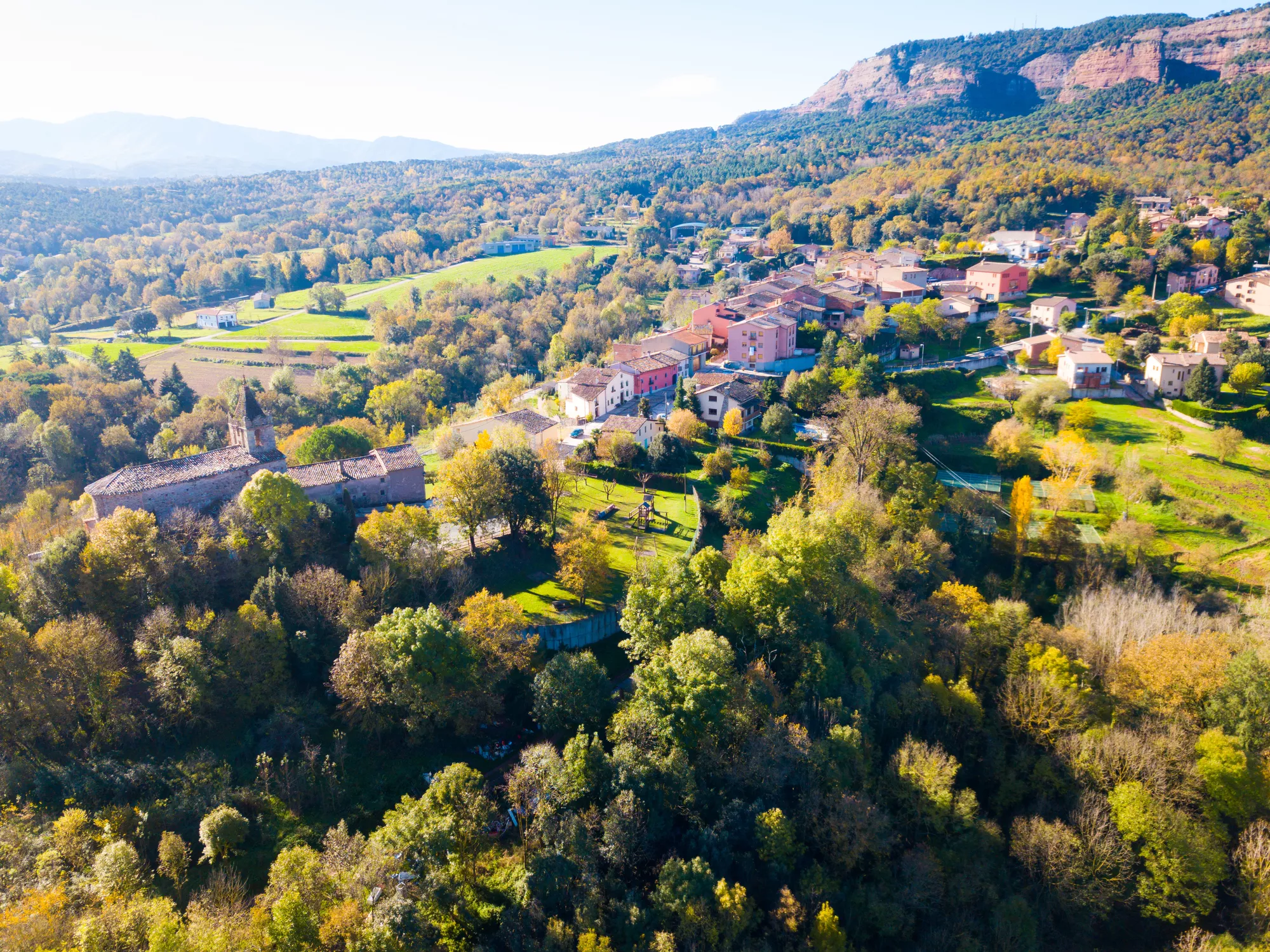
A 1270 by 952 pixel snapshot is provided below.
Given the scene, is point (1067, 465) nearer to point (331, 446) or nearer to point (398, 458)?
point (398, 458)

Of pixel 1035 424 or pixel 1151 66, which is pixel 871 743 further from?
pixel 1151 66

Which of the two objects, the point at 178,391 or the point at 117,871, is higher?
the point at 178,391

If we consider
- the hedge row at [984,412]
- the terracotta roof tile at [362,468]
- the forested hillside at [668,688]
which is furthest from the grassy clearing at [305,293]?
the hedge row at [984,412]

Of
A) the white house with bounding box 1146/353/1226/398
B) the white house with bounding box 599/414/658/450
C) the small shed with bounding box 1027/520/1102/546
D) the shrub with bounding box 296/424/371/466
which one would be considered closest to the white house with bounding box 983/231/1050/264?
the white house with bounding box 1146/353/1226/398

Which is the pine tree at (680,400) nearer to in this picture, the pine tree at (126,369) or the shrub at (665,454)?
the shrub at (665,454)

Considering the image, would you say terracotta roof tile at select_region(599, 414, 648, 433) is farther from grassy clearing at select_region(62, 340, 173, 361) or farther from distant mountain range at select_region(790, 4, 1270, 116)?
distant mountain range at select_region(790, 4, 1270, 116)

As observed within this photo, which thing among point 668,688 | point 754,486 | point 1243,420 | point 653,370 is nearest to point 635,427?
point 754,486
